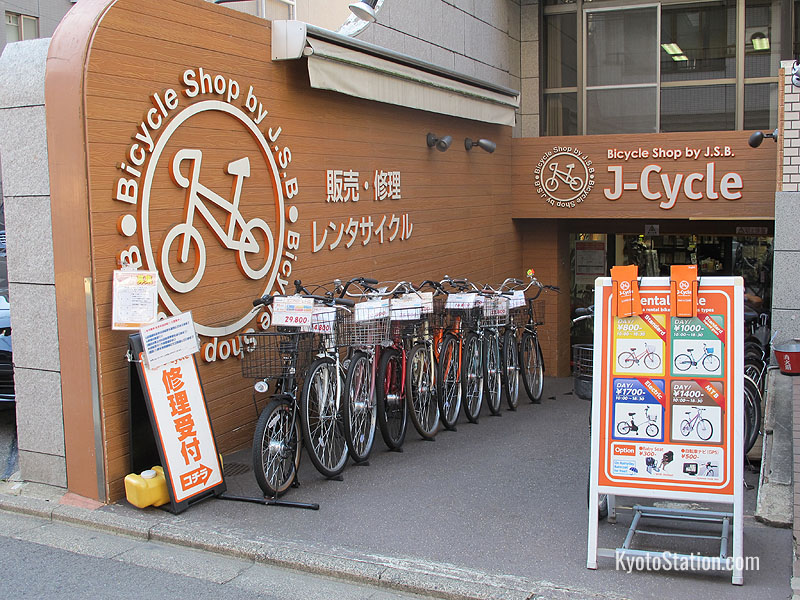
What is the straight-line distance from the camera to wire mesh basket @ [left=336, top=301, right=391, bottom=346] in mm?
6324

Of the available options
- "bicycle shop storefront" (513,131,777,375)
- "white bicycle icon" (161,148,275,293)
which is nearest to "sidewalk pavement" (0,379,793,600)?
"white bicycle icon" (161,148,275,293)

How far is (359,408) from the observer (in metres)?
6.38

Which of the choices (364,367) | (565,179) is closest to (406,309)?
(364,367)

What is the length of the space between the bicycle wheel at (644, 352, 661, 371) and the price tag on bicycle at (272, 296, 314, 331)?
232cm

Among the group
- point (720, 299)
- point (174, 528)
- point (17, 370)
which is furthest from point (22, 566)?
point (720, 299)

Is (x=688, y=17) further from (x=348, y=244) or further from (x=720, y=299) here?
(x=720, y=299)

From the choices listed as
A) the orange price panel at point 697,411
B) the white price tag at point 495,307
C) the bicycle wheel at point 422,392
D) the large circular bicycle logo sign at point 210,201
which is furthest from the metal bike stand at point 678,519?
the white price tag at point 495,307

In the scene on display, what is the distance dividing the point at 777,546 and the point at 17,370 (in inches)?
191

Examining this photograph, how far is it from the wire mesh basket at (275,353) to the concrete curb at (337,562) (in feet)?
3.87

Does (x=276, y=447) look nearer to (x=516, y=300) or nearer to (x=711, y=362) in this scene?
(x=711, y=362)

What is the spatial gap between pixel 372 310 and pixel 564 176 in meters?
7.01

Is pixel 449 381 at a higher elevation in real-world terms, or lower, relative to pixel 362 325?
lower

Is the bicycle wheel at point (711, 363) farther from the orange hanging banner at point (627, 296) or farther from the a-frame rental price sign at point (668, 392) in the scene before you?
the orange hanging banner at point (627, 296)

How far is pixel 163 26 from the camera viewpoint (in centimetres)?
Answer: 571
